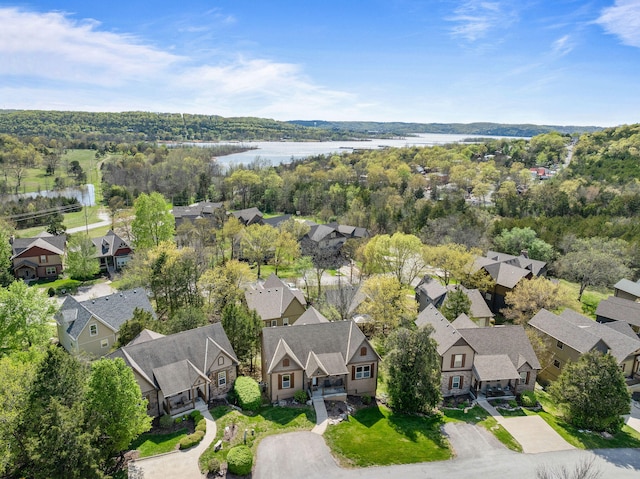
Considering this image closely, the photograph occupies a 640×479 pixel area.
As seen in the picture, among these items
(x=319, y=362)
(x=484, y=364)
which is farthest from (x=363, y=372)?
(x=484, y=364)

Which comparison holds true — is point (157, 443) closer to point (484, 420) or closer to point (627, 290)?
point (484, 420)

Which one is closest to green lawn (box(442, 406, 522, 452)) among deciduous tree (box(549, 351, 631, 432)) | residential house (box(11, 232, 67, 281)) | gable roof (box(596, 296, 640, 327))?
deciduous tree (box(549, 351, 631, 432))

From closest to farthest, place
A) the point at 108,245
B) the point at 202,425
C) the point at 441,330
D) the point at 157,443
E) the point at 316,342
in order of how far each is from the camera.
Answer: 1. the point at 157,443
2. the point at 202,425
3. the point at 316,342
4. the point at 441,330
5. the point at 108,245

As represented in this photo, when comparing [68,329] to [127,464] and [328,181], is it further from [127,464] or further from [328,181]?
[328,181]

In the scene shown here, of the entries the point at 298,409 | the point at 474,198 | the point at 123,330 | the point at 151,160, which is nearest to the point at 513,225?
the point at 474,198

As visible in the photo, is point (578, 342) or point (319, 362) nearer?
point (319, 362)

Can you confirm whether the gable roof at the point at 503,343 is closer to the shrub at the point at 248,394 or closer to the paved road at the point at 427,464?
the paved road at the point at 427,464
